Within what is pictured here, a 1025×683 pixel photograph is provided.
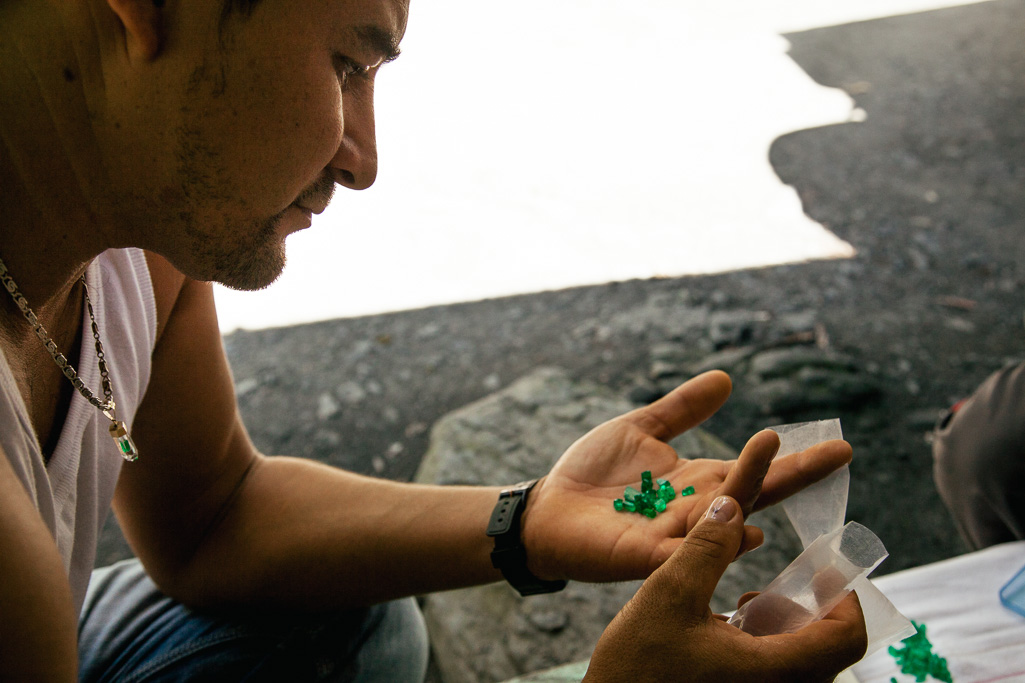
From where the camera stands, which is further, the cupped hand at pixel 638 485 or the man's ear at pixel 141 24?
the cupped hand at pixel 638 485

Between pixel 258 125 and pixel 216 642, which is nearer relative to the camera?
pixel 258 125

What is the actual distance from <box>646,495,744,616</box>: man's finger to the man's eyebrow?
975 millimetres

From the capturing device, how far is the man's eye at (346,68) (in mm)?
1379

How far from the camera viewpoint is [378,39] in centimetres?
137

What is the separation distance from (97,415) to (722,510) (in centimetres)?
119

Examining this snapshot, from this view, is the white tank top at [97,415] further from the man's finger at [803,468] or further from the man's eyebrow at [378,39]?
the man's finger at [803,468]

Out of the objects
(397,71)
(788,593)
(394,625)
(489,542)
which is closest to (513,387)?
(394,625)

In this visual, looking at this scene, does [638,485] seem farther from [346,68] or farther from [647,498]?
[346,68]

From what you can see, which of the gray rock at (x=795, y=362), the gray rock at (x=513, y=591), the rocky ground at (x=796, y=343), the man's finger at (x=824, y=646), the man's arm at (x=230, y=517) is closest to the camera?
the man's finger at (x=824, y=646)

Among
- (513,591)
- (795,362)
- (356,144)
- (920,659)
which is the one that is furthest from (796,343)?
(356,144)

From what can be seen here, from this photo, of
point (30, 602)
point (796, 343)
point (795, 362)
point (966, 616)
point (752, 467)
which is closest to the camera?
point (30, 602)

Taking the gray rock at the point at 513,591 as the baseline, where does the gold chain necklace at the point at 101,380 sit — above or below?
above

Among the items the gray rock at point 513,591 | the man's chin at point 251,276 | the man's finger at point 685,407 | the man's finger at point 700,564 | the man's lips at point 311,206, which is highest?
the man's lips at point 311,206

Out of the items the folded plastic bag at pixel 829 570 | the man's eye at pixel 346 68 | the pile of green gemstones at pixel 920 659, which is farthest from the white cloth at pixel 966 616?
the man's eye at pixel 346 68
